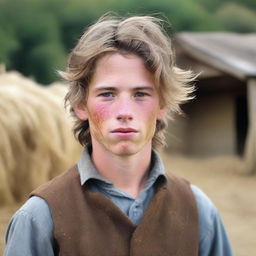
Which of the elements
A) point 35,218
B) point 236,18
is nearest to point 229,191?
point 35,218

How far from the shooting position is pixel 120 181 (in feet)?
4.82

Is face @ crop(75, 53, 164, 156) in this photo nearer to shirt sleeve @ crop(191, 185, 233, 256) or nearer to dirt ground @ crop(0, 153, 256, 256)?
shirt sleeve @ crop(191, 185, 233, 256)

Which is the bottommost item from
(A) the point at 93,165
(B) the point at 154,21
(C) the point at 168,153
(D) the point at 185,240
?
(C) the point at 168,153

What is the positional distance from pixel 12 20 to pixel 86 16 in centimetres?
169

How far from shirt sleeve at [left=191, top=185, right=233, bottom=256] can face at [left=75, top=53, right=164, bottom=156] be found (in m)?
0.20

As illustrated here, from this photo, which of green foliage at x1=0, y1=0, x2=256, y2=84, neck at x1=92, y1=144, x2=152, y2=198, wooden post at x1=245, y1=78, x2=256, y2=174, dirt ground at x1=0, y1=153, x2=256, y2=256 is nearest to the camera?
neck at x1=92, y1=144, x2=152, y2=198

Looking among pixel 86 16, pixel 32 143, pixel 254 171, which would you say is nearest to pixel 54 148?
pixel 32 143

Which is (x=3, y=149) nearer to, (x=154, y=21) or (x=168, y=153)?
(x=154, y=21)

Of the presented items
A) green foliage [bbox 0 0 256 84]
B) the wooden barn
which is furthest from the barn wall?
green foliage [bbox 0 0 256 84]

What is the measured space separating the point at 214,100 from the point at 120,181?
25.7 feet

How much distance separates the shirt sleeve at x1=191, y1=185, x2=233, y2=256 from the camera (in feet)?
4.89

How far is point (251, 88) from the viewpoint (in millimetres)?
7586

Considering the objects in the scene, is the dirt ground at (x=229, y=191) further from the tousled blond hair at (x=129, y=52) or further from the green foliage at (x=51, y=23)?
the tousled blond hair at (x=129, y=52)

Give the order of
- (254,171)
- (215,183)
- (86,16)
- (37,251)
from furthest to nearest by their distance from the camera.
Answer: (86,16)
(254,171)
(215,183)
(37,251)
